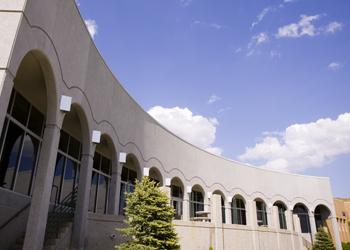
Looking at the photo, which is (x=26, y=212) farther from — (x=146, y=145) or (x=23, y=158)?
(x=146, y=145)

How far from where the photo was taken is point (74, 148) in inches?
656

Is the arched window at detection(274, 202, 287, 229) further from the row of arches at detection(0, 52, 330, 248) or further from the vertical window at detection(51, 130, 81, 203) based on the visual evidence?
the vertical window at detection(51, 130, 81, 203)

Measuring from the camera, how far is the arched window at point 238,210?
33.8 metres

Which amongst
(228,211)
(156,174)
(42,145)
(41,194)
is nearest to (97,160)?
(156,174)

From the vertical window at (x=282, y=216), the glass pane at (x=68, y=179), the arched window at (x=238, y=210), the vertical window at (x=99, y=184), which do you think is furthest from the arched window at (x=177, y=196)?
the vertical window at (x=282, y=216)

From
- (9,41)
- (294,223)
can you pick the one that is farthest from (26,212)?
(294,223)

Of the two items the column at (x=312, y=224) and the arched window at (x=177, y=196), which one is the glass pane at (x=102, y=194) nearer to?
the arched window at (x=177, y=196)

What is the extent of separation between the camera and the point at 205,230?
672 inches

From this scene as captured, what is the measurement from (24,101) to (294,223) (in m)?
23.9

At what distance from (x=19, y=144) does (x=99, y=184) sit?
711 cm

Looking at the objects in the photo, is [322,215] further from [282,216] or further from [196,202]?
[196,202]

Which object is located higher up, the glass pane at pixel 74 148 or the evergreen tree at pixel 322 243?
the glass pane at pixel 74 148

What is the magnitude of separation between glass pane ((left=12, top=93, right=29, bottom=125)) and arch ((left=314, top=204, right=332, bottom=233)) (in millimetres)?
35953

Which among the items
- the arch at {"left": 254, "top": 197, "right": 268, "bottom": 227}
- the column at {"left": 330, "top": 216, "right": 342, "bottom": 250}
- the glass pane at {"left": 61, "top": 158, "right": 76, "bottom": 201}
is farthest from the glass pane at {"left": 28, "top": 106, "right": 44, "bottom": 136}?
the column at {"left": 330, "top": 216, "right": 342, "bottom": 250}
